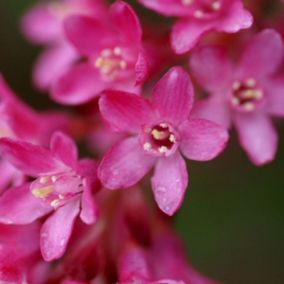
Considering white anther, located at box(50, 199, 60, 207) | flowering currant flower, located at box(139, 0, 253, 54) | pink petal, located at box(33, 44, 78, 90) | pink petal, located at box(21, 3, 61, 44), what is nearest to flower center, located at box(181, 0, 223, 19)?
flowering currant flower, located at box(139, 0, 253, 54)

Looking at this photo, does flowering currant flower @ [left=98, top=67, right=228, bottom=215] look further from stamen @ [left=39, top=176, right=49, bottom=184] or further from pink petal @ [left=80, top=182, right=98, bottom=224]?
stamen @ [left=39, top=176, right=49, bottom=184]

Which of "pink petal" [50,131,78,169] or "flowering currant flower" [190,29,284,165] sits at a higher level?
"pink petal" [50,131,78,169]

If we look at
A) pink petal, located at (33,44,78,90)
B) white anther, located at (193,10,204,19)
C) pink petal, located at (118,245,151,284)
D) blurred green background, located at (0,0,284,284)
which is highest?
white anther, located at (193,10,204,19)

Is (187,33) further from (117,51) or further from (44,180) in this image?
(44,180)

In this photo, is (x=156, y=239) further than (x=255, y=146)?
Yes

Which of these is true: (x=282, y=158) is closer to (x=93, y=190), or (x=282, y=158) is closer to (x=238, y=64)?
(x=238, y=64)

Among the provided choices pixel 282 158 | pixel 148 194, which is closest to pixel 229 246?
pixel 282 158
